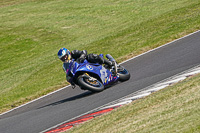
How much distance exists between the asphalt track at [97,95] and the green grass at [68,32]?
4.77ft

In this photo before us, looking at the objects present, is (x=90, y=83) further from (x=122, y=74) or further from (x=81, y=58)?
(x=122, y=74)

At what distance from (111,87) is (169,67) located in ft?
7.14

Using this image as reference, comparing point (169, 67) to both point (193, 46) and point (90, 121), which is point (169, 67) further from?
point (90, 121)

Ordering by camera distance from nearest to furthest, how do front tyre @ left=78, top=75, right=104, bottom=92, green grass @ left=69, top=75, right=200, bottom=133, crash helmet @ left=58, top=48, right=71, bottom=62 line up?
1. green grass @ left=69, top=75, right=200, bottom=133
2. front tyre @ left=78, top=75, right=104, bottom=92
3. crash helmet @ left=58, top=48, right=71, bottom=62

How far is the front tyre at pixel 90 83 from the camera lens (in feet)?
36.2

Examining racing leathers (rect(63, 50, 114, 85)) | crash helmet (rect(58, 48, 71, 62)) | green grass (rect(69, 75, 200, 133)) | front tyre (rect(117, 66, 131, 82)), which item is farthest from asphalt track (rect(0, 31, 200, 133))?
green grass (rect(69, 75, 200, 133))

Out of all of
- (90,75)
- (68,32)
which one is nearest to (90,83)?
(90,75)

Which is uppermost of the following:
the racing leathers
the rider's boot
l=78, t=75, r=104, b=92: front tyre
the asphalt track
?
the racing leathers

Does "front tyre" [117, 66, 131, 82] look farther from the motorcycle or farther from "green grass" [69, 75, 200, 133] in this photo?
"green grass" [69, 75, 200, 133]

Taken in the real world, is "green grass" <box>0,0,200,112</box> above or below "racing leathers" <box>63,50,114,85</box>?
below

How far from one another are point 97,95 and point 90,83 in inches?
17.9

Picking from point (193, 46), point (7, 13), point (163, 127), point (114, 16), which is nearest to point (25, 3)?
point (7, 13)

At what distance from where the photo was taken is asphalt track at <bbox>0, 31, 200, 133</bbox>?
10539mm

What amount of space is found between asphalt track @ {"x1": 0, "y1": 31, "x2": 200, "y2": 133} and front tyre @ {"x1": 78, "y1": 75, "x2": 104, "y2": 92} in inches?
8.4
